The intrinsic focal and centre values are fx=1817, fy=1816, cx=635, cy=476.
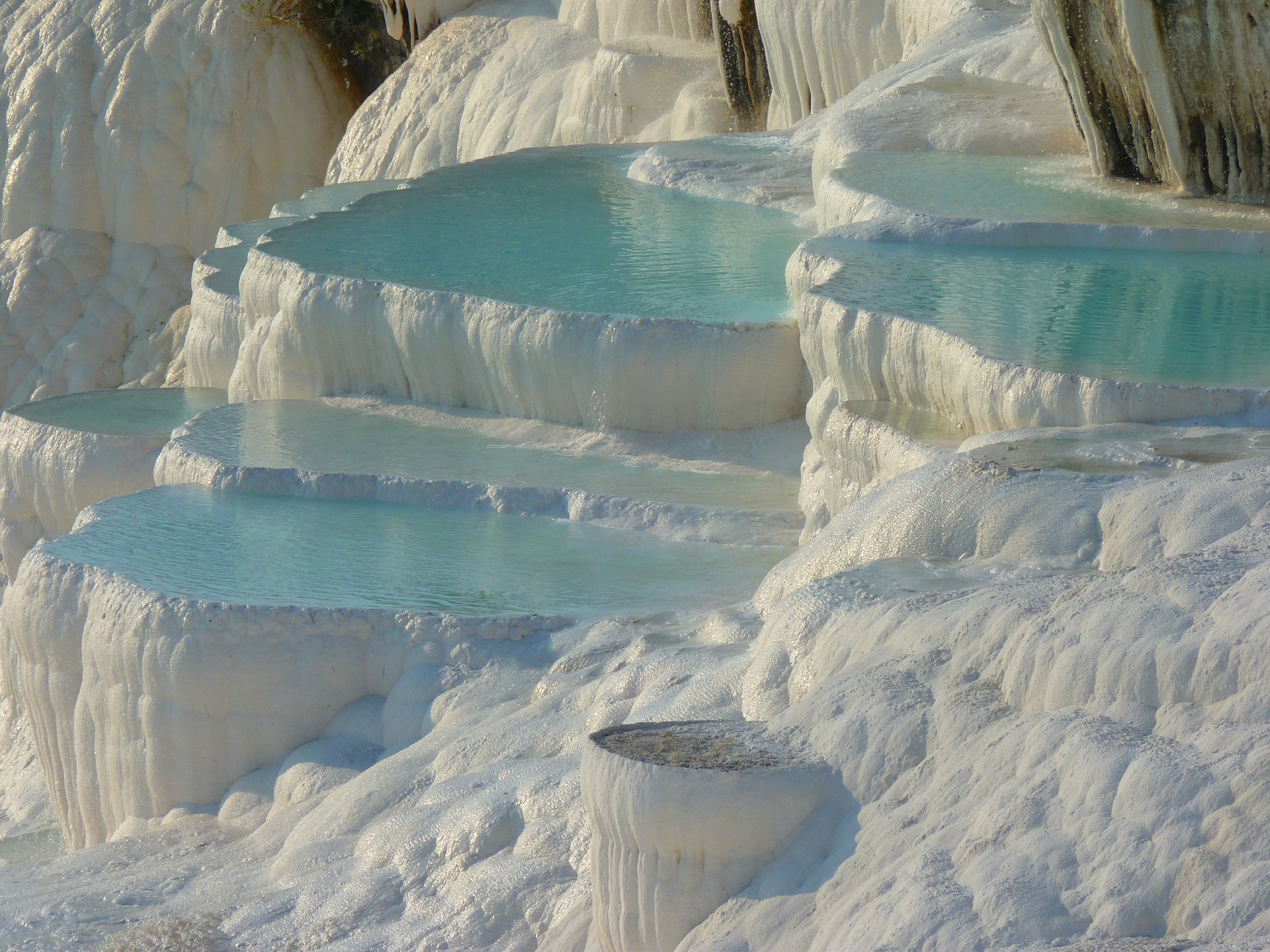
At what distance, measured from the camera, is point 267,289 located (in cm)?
891

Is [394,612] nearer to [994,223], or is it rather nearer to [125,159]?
[994,223]

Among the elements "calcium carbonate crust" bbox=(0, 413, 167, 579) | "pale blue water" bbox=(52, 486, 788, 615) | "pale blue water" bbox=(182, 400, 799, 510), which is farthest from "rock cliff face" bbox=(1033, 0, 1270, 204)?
"calcium carbonate crust" bbox=(0, 413, 167, 579)

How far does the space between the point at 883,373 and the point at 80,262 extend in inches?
460

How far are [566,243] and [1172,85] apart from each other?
10.1ft

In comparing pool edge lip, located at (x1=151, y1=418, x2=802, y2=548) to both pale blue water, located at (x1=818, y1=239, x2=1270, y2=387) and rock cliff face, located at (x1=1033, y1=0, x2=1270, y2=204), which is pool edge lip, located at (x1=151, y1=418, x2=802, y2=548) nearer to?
pale blue water, located at (x1=818, y1=239, x2=1270, y2=387)

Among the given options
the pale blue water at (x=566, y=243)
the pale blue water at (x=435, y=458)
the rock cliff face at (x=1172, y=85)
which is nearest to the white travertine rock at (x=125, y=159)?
the pale blue water at (x=566, y=243)

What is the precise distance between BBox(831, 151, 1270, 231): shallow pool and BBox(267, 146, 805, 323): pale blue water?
0.62m

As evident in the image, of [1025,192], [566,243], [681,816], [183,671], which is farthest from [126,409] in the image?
[681,816]

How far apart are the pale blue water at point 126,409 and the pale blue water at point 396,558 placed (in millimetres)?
2312

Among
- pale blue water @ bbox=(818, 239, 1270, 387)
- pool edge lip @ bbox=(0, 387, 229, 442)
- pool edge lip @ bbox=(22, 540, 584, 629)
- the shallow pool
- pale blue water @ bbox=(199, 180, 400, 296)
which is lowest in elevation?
pool edge lip @ bbox=(0, 387, 229, 442)

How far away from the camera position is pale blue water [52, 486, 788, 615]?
5.76 meters

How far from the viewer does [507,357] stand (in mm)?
7637

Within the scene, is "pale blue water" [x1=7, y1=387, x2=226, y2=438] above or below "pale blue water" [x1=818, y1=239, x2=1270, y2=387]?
below

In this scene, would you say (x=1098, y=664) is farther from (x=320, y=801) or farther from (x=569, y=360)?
(x=569, y=360)
